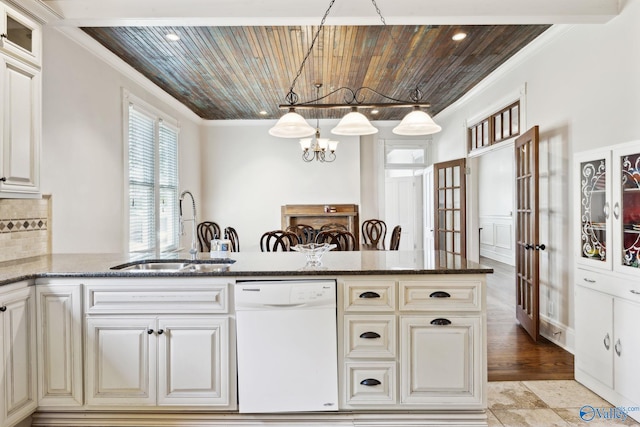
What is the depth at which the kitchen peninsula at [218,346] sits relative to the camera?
2.06 metres

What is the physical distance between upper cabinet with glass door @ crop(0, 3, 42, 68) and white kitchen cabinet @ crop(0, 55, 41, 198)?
2.4 inches

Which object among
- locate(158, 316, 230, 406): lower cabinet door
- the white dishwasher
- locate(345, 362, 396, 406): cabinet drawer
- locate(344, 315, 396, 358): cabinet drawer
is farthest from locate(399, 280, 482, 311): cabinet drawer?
locate(158, 316, 230, 406): lower cabinet door

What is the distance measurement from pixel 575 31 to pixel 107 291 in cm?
414

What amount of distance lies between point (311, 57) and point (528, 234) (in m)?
2.89

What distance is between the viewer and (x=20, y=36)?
2312 mm

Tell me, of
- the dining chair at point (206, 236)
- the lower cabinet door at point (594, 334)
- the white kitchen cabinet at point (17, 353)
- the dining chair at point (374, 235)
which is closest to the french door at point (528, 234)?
the lower cabinet door at point (594, 334)

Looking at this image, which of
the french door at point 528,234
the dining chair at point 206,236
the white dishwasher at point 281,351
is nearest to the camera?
the white dishwasher at point 281,351

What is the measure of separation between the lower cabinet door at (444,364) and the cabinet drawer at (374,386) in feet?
0.21

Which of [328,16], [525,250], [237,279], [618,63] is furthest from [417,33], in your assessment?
[237,279]

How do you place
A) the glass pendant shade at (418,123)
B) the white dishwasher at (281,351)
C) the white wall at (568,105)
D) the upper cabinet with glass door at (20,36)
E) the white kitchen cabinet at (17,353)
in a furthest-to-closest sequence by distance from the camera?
the white wall at (568,105), the glass pendant shade at (418,123), the upper cabinet with glass door at (20,36), the white dishwasher at (281,351), the white kitchen cabinet at (17,353)

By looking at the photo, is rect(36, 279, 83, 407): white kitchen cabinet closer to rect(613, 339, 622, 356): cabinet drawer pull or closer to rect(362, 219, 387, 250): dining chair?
rect(613, 339, 622, 356): cabinet drawer pull

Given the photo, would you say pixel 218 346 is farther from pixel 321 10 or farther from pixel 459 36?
pixel 459 36

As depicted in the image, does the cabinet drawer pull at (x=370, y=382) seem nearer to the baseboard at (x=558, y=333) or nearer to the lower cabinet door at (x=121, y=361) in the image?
the lower cabinet door at (x=121, y=361)

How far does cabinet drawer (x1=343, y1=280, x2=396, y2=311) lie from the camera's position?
209cm
